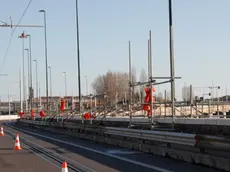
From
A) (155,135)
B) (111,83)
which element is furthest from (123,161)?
(111,83)

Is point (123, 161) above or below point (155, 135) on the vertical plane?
below

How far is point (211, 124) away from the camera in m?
20.9

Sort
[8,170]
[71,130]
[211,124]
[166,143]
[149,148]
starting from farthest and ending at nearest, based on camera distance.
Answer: [71,130] < [211,124] < [149,148] < [166,143] < [8,170]

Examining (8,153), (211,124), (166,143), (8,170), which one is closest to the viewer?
(8,170)

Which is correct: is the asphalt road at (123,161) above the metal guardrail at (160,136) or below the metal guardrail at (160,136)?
below

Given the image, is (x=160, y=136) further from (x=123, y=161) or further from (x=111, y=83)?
(x=111, y=83)

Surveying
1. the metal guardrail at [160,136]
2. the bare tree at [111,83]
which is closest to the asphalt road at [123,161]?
the metal guardrail at [160,136]

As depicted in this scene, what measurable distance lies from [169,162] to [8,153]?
25.3 feet

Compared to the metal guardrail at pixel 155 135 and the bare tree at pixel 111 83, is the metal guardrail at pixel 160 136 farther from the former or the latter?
the bare tree at pixel 111 83

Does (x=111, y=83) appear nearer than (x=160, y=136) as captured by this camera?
No

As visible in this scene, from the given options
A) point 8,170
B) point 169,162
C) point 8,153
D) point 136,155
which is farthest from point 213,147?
point 8,153

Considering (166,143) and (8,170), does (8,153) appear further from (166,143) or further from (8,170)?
(166,143)

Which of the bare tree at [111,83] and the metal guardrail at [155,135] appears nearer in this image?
the metal guardrail at [155,135]

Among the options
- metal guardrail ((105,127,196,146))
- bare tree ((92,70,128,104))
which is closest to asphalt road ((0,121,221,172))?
metal guardrail ((105,127,196,146))
